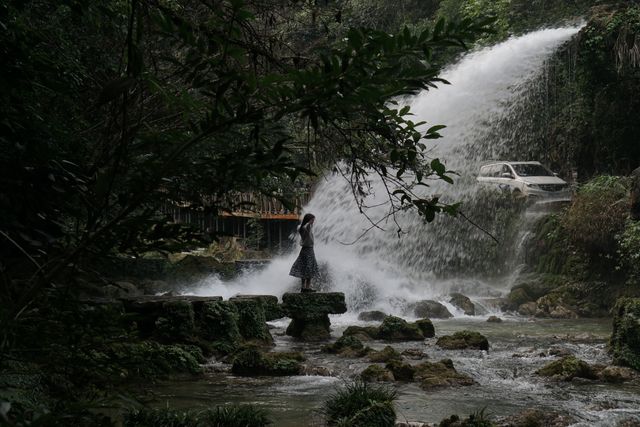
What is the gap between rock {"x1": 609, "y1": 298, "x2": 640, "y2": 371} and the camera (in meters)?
8.72

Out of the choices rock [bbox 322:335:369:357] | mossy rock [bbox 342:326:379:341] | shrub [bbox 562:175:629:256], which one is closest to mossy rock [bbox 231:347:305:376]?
rock [bbox 322:335:369:357]

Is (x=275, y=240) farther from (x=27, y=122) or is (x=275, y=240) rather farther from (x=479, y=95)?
(x=27, y=122)

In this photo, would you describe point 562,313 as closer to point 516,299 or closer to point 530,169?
point 516,299

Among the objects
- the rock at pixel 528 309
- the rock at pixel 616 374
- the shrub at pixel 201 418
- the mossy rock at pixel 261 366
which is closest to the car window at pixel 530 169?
the rock at pixel 528 309

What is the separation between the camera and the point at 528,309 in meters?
16.0

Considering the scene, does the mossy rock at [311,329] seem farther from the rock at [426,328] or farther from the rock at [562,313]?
the rock at [562,313]

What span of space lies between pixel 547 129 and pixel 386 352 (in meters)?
14.9

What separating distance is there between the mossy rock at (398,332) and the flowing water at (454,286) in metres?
0.60

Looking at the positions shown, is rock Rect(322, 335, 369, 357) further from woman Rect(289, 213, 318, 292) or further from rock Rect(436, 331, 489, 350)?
woman Rect(289, 213, 318, 292)

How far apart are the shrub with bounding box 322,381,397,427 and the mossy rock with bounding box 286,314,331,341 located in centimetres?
601

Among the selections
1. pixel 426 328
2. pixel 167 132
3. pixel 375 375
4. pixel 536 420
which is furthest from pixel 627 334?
pixel 167 132

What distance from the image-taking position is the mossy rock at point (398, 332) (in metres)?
12.0

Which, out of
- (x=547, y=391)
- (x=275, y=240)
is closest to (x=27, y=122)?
(x=547, y=391)

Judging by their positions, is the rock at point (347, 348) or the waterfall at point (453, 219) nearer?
the rock at point (347, 348)
